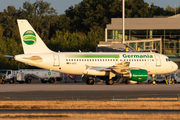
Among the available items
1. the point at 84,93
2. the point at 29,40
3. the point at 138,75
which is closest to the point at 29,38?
the point at 29,40

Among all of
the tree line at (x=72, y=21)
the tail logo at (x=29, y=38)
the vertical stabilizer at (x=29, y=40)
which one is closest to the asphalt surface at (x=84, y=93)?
the vertical stabilizer at (x=29, y=40)

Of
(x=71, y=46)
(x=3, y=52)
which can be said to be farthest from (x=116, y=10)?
(x=3, y=52)

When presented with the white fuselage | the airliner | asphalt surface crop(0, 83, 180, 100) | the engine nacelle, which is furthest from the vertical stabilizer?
the engine nacelle

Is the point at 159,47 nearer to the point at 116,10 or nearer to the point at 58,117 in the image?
the point at 116,10

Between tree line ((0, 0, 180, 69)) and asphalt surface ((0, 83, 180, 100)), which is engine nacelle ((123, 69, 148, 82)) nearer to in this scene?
asphalt surface ((0, 83, 180, 100))

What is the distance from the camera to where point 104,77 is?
34.6 metres

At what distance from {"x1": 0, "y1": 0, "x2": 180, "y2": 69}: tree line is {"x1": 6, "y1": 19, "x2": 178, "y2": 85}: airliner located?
25.9 meters

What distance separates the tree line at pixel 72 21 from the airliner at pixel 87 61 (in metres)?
25.9

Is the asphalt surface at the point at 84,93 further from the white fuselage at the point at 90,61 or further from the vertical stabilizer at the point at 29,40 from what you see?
the vertical stabilizer at the point at 29,40

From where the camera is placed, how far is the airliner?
1271 inches

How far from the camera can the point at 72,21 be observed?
299ft

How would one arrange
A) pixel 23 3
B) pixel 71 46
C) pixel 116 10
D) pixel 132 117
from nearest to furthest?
pixel 132 117, pixel 71 46, pixel 116 10, pixel 23 3

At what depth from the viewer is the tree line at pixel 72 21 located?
67.8 meters

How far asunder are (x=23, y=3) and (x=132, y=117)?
98591mm
